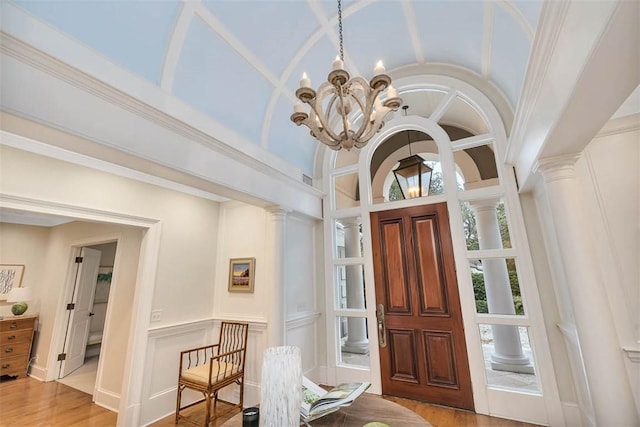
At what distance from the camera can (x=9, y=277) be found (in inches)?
184

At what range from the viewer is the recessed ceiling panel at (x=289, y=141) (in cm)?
338

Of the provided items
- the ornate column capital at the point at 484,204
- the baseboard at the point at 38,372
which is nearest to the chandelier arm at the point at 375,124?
the ornate column capital at the point at 484,204

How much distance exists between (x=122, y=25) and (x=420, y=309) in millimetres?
3793

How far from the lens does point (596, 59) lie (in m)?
1.18

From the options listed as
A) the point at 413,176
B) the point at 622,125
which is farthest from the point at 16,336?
the point at 622,125

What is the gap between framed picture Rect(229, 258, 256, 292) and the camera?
360cm

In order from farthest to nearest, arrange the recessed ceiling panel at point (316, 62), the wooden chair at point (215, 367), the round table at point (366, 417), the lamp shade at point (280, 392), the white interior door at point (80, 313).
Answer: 1. the white interior door at point (80, 313)
2. the recessed ceiling panel at point (316, 62)
3. the wooden chair at point (215, 367)
4. the round table at point (366, 417)
5. the lamp shade at point (280, 392)

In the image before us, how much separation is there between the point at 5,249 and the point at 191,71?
519cm

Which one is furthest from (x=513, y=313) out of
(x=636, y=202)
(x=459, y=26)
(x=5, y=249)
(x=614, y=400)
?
(x=5, y=249)

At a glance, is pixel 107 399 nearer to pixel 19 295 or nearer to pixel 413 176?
pixel 19 295

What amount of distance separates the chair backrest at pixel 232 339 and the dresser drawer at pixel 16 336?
354 centimetres

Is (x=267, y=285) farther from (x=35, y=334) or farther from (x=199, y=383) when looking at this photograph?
(x=35, y=334)

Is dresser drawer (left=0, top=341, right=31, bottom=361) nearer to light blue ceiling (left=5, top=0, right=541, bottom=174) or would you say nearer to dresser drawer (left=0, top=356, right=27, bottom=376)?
dresser drawer (left=0, top=356, right=27, bottom=376)

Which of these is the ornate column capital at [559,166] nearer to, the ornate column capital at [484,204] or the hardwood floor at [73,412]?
the ornate column capital at [484,204]
